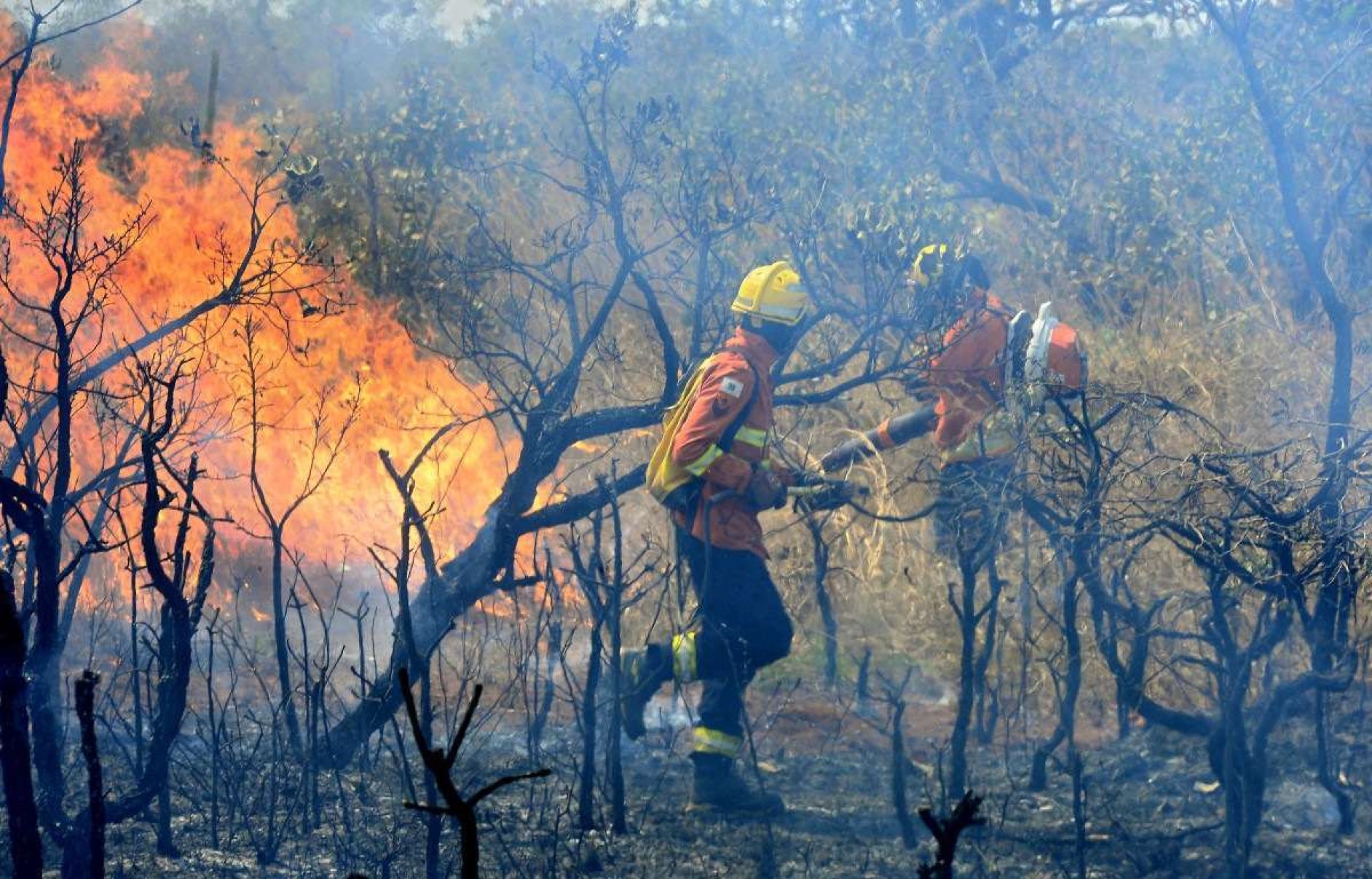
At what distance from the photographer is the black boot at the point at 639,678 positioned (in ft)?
19.2

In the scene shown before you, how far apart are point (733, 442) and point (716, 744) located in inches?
49.1

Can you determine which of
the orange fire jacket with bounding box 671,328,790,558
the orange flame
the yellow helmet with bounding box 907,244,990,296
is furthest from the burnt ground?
the orange flame

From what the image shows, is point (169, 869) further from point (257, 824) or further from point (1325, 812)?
point (1325, 812)

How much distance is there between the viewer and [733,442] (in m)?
5.73

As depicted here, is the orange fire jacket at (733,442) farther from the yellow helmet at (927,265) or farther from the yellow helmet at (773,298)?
the yellow helmet at (927,265)

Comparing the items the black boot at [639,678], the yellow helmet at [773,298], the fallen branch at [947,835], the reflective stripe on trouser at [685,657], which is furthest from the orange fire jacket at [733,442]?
the fallen branch at [947,835]

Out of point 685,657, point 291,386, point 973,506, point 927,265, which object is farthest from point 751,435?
point 291,386

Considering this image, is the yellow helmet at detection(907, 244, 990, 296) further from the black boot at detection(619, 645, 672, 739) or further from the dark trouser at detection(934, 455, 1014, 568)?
the black boot at detection(619, 645, 672, 739)

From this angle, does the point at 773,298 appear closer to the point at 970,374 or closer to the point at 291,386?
the point at 970,374

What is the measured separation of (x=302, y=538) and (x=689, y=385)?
549 centimetres

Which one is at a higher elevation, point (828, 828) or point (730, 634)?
point (730, 634)

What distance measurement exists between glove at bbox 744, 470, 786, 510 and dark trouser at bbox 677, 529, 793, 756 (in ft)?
0.86

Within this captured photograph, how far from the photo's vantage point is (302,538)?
34.0 ft

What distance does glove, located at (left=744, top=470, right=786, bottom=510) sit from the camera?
18.7 ft
